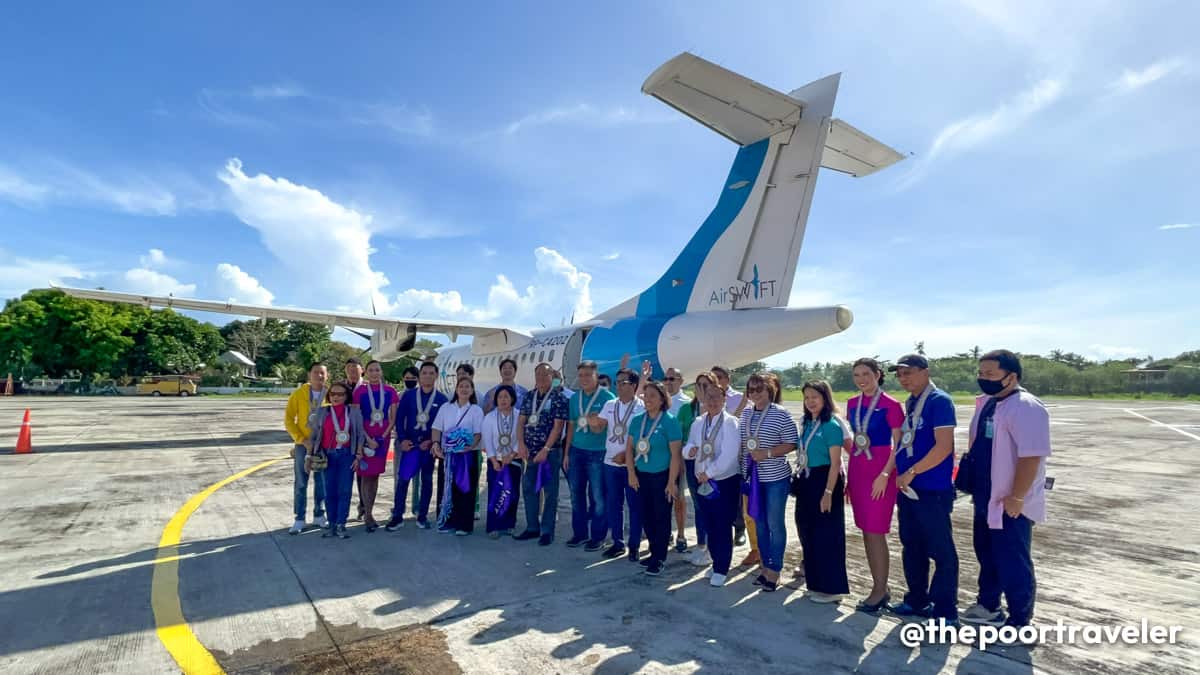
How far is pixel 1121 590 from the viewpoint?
15.2 feet

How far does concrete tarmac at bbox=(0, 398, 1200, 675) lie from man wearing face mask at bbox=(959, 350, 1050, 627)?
0.34m

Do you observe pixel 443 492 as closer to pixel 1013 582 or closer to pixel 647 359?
pixel 647 359

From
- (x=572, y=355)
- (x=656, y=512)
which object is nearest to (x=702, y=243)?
(x=572, y=355)

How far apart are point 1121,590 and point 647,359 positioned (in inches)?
276

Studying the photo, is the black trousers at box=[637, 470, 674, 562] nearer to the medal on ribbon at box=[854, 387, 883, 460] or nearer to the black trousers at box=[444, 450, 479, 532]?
the medal on ribbon at box=[854, 387, 883, 460]

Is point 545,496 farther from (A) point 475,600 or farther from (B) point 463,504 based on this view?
(A) point 475,600

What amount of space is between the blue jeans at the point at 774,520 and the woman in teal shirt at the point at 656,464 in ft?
2.75

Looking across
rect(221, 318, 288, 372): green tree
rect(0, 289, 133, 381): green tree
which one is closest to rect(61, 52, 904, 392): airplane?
rect(0, 289, 133, 381): green tree

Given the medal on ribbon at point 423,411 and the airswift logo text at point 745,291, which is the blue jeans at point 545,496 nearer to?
the medal on ribbon at point 423,411

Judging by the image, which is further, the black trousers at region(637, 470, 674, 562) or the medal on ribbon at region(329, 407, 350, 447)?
the medal on ribbon at region(329, 407, 350, 447)

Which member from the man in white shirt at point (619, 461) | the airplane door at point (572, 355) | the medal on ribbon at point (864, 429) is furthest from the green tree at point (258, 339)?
the medal on ribbon at point (864, 429)

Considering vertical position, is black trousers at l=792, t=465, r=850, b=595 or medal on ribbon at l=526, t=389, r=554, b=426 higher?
medal on ribbon at l=526, t=389, r=554, b=426

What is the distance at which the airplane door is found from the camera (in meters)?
13.1

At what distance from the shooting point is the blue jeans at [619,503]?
18.0 ft
